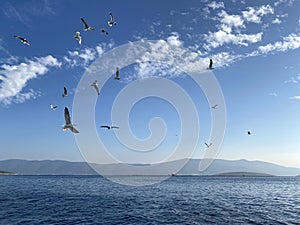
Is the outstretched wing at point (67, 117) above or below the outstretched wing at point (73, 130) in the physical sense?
above

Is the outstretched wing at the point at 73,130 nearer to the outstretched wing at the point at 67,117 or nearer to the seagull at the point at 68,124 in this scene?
the seagull at the point at 68,124

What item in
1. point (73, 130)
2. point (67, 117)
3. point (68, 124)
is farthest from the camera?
point (68, 124)

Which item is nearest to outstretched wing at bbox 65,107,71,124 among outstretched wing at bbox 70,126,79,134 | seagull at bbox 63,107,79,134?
seagull at bbox 63,107,79,134

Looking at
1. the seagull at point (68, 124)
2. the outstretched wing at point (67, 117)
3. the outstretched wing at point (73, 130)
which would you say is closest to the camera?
→ the outstretched wing at point (73, 130)

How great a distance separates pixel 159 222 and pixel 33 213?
1657 cm

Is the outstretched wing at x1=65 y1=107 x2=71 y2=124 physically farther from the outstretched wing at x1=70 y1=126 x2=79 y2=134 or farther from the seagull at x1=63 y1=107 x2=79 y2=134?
the outstretched wing at x1=70 y1=126 x2=79 y2=134

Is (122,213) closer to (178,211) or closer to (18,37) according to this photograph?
(178,211)

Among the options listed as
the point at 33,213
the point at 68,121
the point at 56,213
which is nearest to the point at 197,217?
the point at 56,213

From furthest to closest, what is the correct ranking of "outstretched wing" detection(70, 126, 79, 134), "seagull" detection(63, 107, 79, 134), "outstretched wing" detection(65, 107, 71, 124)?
"seagull" detection(63, 107, 79, 134) < "outstretched wing" detection(65, 107, 71, 124) < "outstretched wing" detection(70, 126, 79, 134)

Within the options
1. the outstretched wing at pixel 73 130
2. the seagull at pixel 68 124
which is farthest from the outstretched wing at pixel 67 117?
the outstretched wing at pixel 73 130

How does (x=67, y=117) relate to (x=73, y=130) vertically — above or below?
above

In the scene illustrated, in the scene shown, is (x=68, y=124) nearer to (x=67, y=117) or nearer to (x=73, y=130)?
(x=67, y=117)

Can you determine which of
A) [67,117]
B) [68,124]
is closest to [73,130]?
[68,124]

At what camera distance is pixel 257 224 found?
32344 mm
